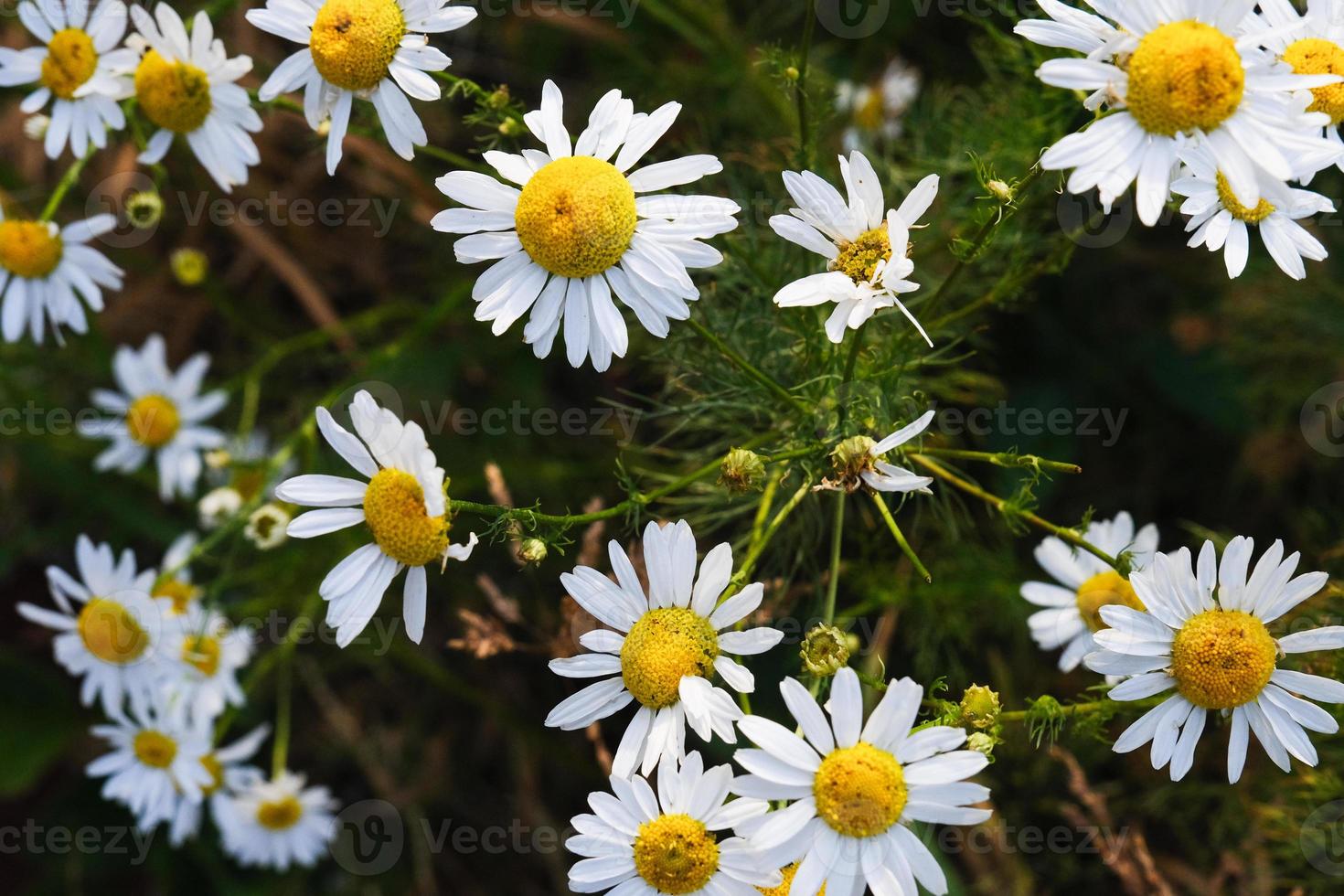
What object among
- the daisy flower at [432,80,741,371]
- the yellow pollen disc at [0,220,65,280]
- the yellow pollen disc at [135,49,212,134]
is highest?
the yellow pollen disc at [135,49,212,134]

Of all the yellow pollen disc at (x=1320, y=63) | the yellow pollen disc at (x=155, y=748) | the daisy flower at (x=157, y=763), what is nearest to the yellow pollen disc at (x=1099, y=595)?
the yellow pollen disc at (x=1320, y=63)

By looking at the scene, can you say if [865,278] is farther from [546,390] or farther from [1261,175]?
[546,390]

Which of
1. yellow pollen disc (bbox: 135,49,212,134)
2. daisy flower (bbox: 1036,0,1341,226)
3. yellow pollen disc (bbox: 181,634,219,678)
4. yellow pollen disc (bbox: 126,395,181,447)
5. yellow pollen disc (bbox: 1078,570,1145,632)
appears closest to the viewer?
daisy flower (bbox: 1036,0,1341,226)

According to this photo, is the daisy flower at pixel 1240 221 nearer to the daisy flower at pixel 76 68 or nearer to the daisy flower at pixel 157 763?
the daisy flower at pixel 76 68

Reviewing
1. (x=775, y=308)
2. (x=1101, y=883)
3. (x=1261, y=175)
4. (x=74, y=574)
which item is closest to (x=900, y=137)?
(x=775, y=308)

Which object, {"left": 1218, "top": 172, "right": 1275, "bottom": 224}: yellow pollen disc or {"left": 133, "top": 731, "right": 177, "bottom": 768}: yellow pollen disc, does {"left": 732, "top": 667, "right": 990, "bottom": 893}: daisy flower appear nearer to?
{"left": 1218, "top": 172, "right": 1275, "bottom": 224}: yellow pollen disc

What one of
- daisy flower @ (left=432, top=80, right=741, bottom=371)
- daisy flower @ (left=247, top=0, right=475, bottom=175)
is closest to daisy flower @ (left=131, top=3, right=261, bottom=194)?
daisy flower @ (left=247, top=0, right=475, bottom=175)

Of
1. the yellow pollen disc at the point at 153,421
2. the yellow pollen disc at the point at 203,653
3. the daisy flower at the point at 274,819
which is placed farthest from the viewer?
the yellow pollen disc at the point at 153,421
